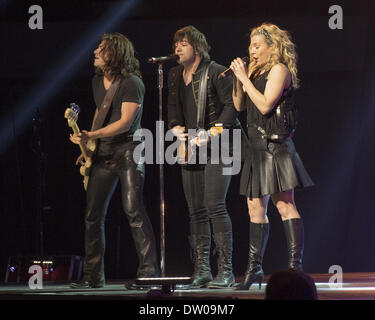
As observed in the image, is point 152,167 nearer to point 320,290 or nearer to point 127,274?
point 127,274

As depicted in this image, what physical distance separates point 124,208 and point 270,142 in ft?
3.93

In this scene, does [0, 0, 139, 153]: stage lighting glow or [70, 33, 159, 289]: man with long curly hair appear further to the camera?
[0, 0, 139, 153]: stage lighting glow

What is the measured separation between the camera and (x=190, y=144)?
4.84 meters

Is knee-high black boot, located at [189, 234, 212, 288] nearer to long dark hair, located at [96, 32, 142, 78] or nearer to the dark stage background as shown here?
long dark hair, located at [96, 32, 142, 78]

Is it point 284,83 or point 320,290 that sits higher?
point 284,83

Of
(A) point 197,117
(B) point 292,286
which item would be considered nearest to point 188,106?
(A) point 197,117

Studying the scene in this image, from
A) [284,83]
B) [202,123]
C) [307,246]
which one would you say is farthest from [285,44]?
[307,246]

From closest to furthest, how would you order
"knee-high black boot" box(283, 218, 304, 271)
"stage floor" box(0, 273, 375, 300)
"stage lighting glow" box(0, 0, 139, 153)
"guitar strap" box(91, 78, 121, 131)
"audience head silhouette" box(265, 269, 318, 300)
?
"audience head silhouette" box(265, 269, 318, 300), "stage floor" box(0, 273, 375, 300), "knee-high black boot" box(283, 218, 304, 271), "guitar strap" box(91, 78, 121, 131), "stage lighting glow" box(0, 0, 139, 153)

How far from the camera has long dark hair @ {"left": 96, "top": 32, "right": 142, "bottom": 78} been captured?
504 cm

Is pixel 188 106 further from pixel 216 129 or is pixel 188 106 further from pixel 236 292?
pixel 236 292

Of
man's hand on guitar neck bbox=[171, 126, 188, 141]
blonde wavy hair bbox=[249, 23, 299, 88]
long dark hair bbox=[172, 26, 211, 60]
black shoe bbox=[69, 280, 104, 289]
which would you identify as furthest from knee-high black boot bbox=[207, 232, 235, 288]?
long dark hair bbox=[172, 26, 211, 60]

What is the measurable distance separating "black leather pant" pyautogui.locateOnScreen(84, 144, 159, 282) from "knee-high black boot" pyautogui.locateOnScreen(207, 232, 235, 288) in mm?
455
